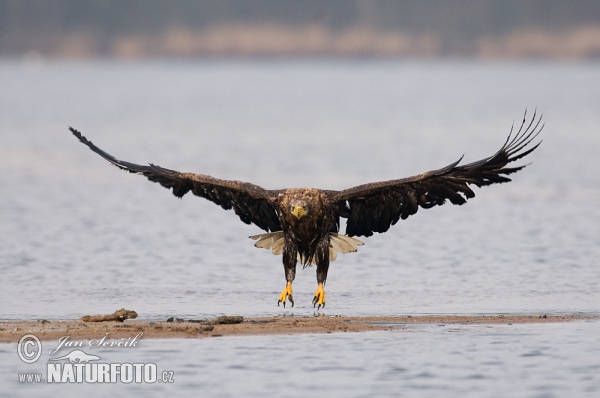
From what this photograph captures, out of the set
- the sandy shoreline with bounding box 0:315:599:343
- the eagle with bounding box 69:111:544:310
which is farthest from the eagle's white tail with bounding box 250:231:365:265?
the sandy shoreline with bounding box 0:315:599:343

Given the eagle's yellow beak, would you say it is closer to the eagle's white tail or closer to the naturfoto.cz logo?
the eagle's white tail

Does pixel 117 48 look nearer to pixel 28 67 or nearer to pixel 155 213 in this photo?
pixel 28 67

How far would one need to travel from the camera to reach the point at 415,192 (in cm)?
1355

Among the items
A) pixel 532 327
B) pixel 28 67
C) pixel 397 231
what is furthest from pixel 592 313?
pixel 28 67

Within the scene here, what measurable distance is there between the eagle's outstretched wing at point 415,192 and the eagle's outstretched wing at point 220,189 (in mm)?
871

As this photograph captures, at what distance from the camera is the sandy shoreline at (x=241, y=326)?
40.3 feet

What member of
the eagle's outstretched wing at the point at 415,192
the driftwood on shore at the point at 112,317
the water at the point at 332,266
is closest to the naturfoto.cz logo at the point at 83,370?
the water at the point at 332,266

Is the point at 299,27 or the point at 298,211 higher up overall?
the point at 299,27

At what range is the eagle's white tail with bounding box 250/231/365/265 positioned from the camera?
1405 centimetres

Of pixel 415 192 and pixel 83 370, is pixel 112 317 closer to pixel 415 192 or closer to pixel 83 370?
pixel 83 370

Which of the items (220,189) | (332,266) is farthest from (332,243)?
(332,266)

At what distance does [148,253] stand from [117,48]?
12826 centimetres

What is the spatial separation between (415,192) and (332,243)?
1109mm

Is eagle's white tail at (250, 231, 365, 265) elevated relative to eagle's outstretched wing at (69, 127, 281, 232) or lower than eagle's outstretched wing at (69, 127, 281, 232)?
lower
